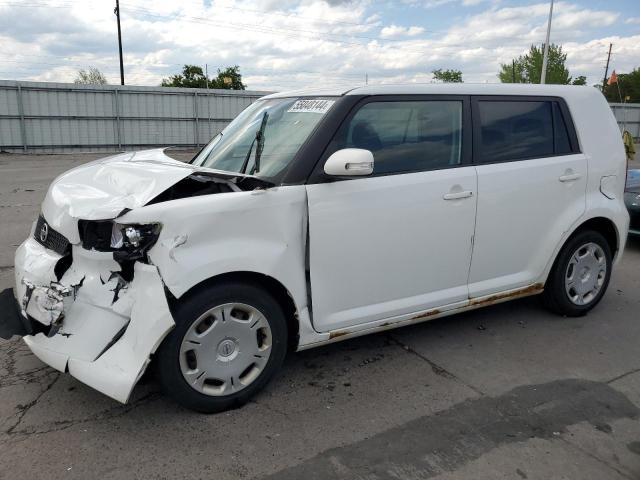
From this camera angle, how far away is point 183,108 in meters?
23.0

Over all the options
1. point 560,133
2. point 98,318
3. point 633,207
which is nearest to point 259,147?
point 98,318

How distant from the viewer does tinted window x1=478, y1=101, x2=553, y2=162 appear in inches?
151

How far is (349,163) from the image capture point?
9.96ft

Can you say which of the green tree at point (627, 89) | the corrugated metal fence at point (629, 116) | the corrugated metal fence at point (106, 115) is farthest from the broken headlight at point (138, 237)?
the green tree at point (627, 89)

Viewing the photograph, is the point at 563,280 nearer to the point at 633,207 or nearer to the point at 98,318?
the point at 633,207

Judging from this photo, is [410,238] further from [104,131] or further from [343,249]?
[104,131]

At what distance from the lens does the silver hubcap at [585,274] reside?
4.46 m

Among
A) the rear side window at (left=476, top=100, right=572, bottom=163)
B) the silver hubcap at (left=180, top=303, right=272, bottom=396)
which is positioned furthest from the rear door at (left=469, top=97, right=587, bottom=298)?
the silver hubcap at (left=180, top=303, right=272, bottom=396)

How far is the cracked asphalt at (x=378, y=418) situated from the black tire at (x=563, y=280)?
355mm

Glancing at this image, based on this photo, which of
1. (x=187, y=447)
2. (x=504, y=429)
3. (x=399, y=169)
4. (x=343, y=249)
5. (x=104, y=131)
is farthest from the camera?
(x=104, y=131)

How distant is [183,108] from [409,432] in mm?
21989

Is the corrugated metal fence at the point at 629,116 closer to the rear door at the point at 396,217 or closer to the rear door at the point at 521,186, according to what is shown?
the rear door at the point at 521,186

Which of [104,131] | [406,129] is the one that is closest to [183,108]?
[104,131]

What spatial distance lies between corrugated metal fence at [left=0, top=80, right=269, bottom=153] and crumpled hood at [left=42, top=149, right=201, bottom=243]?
19.5 meters
